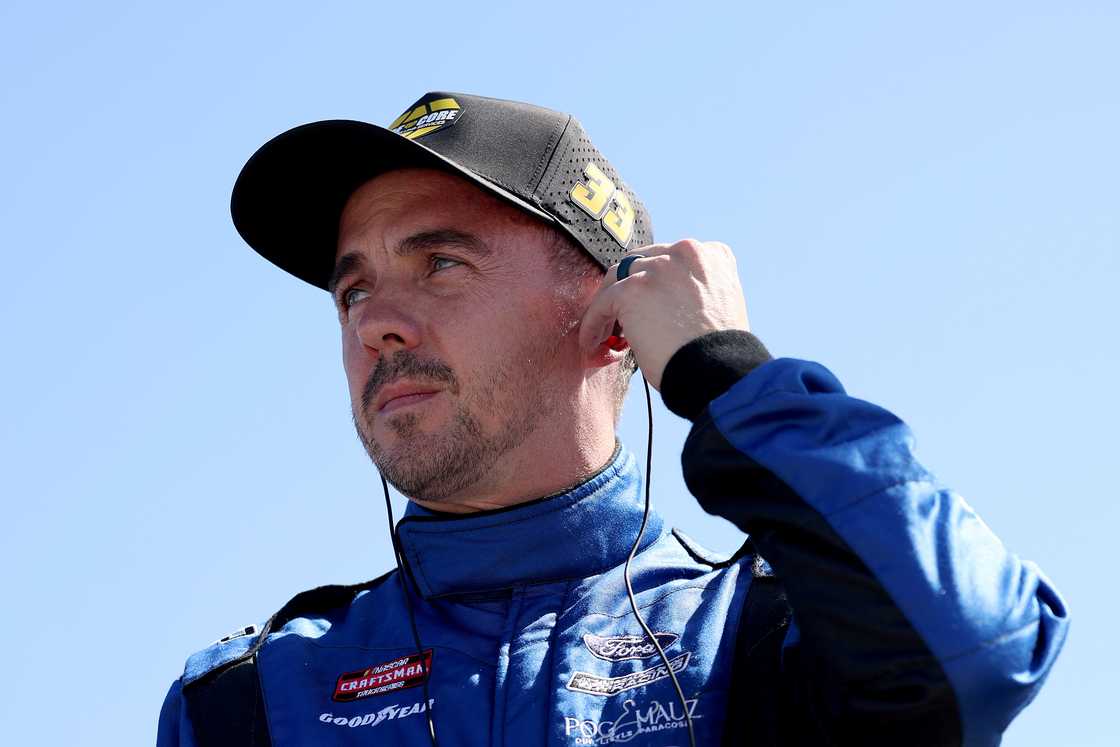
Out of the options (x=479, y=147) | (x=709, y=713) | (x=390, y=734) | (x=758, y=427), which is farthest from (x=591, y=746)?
(x=479, y=147)

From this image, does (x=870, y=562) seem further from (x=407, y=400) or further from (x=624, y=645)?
(x=407, y=400)

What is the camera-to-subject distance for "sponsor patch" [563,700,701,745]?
3914 millimetres

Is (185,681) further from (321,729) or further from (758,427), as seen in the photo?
(758,427)

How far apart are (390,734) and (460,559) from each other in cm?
61

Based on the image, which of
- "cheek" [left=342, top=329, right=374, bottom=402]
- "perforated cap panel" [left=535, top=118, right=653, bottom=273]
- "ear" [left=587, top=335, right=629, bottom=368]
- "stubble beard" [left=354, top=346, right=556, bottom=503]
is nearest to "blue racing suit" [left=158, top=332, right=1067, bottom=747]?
"stubble beard" [left=354, top=346, right=556, bottom=503]

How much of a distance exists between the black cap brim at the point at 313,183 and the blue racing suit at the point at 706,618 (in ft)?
3.70

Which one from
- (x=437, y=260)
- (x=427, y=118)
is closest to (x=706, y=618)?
(x=437, y=260)

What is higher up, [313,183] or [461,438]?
[313,183]

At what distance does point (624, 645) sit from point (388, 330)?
3.89ft

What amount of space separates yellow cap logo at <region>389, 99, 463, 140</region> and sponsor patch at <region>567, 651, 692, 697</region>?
1.82 metres

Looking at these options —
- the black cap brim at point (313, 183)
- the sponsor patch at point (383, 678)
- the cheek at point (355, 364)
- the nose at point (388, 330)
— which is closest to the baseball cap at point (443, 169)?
the black cap brim at point (313, 183)

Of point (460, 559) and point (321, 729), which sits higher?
point (460, 559)

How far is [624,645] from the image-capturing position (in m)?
4.20

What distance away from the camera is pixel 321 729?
4.12m
